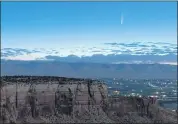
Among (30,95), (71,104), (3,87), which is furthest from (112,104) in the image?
(3,87)

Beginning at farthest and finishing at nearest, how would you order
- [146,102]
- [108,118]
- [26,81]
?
1. [146,102]
2. [108,118]
3. [26,81]

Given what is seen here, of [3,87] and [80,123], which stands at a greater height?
[3,87]

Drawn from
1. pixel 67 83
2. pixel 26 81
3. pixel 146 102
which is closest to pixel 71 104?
pixel 67 83

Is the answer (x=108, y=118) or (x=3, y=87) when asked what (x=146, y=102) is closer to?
(x=108, y=118)

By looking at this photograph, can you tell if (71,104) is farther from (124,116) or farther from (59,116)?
(124,116)

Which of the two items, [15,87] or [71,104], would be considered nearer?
[15,87]

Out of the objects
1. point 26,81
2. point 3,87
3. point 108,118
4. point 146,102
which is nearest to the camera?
point 3,87
